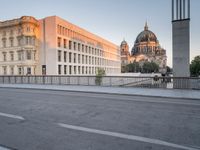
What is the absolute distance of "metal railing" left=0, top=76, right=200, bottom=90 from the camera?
49.9 feet

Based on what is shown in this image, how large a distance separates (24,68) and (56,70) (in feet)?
27.5

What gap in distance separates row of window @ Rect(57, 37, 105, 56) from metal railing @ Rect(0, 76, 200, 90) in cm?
2218

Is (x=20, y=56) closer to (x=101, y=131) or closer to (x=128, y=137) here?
(x=101, y=131)

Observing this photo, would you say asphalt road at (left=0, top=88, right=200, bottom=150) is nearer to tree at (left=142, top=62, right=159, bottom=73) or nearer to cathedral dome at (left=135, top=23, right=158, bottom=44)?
tree at (left=142, top=62, right=159, bottom=73)

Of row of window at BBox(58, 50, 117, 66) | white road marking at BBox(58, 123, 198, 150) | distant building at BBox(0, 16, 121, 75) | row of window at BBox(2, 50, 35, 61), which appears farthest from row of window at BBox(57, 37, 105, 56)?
white road marking at BBox(58, 123, 198, 150)

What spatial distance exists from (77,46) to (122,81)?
3988 centimetres

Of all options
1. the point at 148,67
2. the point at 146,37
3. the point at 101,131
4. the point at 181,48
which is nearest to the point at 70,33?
the point at 181,48

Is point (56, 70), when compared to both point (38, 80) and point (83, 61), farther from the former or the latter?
point (38, 80)

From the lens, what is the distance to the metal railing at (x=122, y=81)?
15.2 m

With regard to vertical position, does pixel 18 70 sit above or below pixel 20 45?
below

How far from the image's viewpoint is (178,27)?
15.7 metres

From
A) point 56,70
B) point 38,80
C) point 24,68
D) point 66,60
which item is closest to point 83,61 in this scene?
point 66,60

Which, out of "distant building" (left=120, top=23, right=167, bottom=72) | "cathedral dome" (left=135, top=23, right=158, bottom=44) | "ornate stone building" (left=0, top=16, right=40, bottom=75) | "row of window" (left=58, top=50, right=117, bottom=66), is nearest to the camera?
"ornate stone building" (left=0, top=16, right=40, bottom=75)

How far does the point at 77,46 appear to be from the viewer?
5678 centimetres
